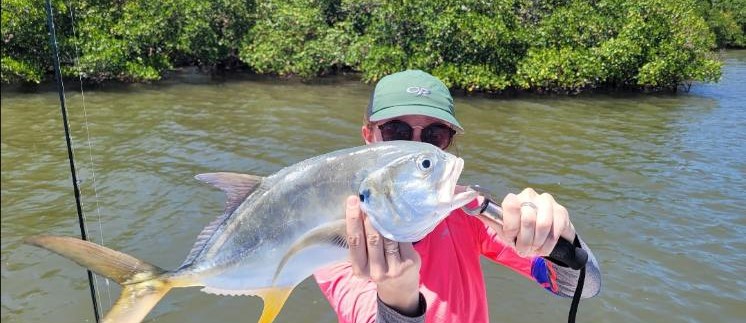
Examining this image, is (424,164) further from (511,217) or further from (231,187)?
(231,187)

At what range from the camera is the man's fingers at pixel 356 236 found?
1.80m

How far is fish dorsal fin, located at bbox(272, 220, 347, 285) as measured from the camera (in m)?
1.89

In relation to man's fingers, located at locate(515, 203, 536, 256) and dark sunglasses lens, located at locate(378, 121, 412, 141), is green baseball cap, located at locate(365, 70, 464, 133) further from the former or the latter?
man's fingers, located at locate(515, 203, 536, 256)

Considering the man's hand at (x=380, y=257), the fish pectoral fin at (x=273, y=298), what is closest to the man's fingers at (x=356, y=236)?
the man's hand at (x=380, y=257)

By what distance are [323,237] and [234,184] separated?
0.42 m

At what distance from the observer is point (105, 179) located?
9.05m

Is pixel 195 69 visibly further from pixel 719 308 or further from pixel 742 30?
pixel 742 30

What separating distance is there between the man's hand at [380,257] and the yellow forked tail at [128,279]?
2.36 feet

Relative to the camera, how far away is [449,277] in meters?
2.29

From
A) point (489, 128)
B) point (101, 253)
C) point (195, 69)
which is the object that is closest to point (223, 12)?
point (195, 69)

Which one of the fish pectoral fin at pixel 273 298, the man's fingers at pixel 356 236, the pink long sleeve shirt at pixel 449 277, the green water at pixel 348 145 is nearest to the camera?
the man's fingers at pixel 356 236

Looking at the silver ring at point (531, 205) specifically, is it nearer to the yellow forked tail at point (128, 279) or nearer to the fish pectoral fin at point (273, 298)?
the fish pectoral fin at point (273, 298)

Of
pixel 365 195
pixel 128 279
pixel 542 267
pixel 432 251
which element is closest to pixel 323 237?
pixel 365 195

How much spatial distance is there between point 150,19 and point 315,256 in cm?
1897
